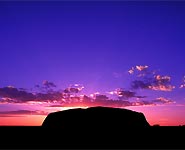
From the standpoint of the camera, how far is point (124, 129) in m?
42.0

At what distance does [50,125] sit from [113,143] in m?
10.7

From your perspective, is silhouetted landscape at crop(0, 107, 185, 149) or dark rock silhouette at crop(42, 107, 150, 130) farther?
dark rock silhouette at crop(42, 107, 150, 130)

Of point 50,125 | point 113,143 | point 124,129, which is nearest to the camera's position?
point 113,143

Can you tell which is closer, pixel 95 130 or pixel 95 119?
pixel 95 130

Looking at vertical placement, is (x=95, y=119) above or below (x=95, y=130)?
above

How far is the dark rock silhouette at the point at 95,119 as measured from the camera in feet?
138

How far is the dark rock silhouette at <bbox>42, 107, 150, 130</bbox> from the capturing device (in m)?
41.9

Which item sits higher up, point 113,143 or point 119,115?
point 119,115

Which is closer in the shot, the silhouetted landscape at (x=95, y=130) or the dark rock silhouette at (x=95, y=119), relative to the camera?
the silhouetted landscape at (x=95, y=130)

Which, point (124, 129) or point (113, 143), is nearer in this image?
point (113, 143)

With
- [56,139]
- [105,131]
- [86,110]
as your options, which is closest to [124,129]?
[105,131]

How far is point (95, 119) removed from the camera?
1678 inches

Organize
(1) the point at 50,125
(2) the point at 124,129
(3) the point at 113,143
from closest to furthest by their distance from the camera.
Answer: (3) the point at 113,143 < (2) the point at 124,129 < (1) the point at 50,125

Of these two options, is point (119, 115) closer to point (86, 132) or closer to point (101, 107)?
point (101, 107)
